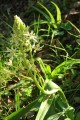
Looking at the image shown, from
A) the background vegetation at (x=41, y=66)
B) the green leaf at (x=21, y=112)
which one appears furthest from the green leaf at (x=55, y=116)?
the green leaf at (x=21, y=112)

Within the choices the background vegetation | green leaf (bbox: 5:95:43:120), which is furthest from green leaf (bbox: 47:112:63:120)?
green leaf (bbox: 5:95:43:120)

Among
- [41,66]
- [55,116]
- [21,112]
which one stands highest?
[41,66]

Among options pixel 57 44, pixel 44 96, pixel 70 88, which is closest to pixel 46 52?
pixel 57 44

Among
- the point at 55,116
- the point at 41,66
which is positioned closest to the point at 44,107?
the point at 55,116

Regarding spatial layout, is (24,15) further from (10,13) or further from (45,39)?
(45,39)

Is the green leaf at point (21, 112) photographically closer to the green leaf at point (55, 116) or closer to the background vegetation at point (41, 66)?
the background vegetation at point (41, 66)

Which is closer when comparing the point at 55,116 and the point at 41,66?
the point at 55,116

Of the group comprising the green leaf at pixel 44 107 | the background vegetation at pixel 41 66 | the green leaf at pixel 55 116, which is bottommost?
the green leaf at pixel 55 116

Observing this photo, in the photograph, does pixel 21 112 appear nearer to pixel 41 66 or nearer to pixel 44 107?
pixel 44 107

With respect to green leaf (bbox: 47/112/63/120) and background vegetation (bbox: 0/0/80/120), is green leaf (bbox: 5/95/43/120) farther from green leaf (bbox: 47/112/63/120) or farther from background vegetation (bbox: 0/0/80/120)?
green leaf (bbox: 47/112/63/120)
